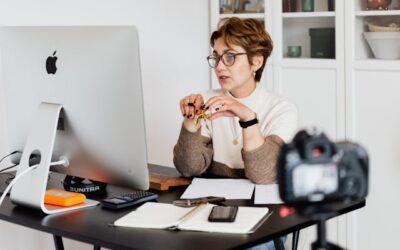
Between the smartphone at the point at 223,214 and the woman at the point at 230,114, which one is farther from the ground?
the woman at the point at 230,114

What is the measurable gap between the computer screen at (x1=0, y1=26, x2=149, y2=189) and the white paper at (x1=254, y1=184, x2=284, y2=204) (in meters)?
0.35

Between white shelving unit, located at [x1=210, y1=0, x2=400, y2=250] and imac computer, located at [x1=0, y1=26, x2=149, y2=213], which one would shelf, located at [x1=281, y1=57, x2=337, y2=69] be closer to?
white shelving unit, located at [x1=210, y1=0, x2=400, y2=250]

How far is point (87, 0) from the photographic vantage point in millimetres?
3518

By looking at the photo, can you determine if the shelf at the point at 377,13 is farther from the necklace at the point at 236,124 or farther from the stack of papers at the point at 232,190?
the stack of papers at the point at 232,190

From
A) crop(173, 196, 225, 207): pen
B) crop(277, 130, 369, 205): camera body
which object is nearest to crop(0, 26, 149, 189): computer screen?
crop(173, 196, 225, 207): pen

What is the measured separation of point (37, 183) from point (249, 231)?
2.27 feet

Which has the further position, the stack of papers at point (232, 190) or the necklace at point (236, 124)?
the necklace at point (236, 124)

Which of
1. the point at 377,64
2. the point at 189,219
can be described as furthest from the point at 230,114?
the point at 377,64

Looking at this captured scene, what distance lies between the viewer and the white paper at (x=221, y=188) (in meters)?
2.31

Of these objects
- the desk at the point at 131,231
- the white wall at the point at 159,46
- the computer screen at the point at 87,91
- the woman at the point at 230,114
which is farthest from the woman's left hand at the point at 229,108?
the white wall at the point at 159,46

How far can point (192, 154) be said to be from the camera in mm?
2615

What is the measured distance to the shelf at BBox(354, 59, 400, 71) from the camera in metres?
3.47

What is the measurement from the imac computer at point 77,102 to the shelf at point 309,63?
176 centimetres

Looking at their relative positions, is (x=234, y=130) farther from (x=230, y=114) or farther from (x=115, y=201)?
(x=115, y=201)
